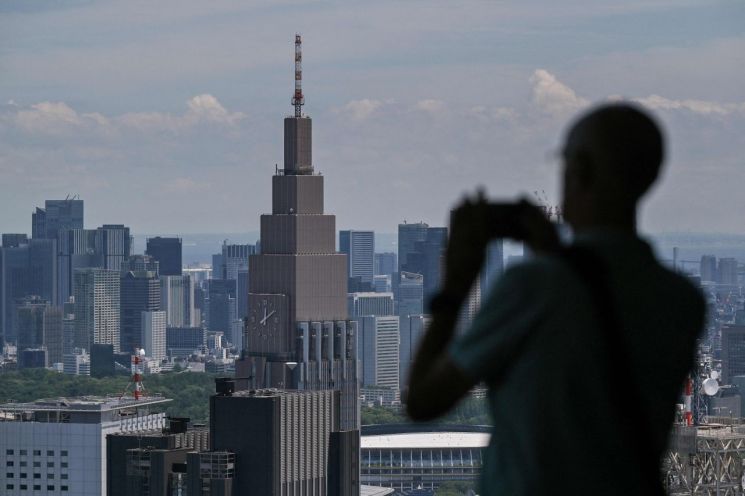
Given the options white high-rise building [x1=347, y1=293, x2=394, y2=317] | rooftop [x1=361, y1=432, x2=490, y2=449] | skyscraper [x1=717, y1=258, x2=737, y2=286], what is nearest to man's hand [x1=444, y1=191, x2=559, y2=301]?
skyscraper [x1=717, y1=258, x2=737, y2=286]

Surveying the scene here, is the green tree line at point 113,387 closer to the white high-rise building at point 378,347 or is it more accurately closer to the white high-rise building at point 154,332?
the white high-rise building at point 378,347

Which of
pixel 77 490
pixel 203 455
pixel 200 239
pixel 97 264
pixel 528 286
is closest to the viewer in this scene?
pixel 528 286

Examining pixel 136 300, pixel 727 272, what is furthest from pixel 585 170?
pixel 136 300

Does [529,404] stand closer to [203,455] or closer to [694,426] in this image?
[694,426]

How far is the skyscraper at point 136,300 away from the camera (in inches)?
2023

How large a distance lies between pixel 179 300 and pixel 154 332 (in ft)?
9.75

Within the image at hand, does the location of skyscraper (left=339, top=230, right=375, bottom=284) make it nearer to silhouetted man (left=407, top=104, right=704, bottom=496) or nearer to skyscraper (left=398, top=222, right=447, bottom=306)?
skyscraper (left=398, top=222, right=447, bottom=306)

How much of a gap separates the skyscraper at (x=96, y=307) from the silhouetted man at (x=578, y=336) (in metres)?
48.6

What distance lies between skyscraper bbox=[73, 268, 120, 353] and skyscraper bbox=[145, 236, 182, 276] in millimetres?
4658

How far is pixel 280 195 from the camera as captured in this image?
24.9 metres

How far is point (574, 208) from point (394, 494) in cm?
2520

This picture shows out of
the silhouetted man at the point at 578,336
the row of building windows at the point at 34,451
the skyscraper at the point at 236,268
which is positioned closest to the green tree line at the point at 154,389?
the row of building windows at the point at 34,451

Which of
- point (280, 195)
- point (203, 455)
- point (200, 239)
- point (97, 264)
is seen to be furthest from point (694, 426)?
point (200, 239)

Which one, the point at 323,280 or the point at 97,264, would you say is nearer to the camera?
the point at 323,280
